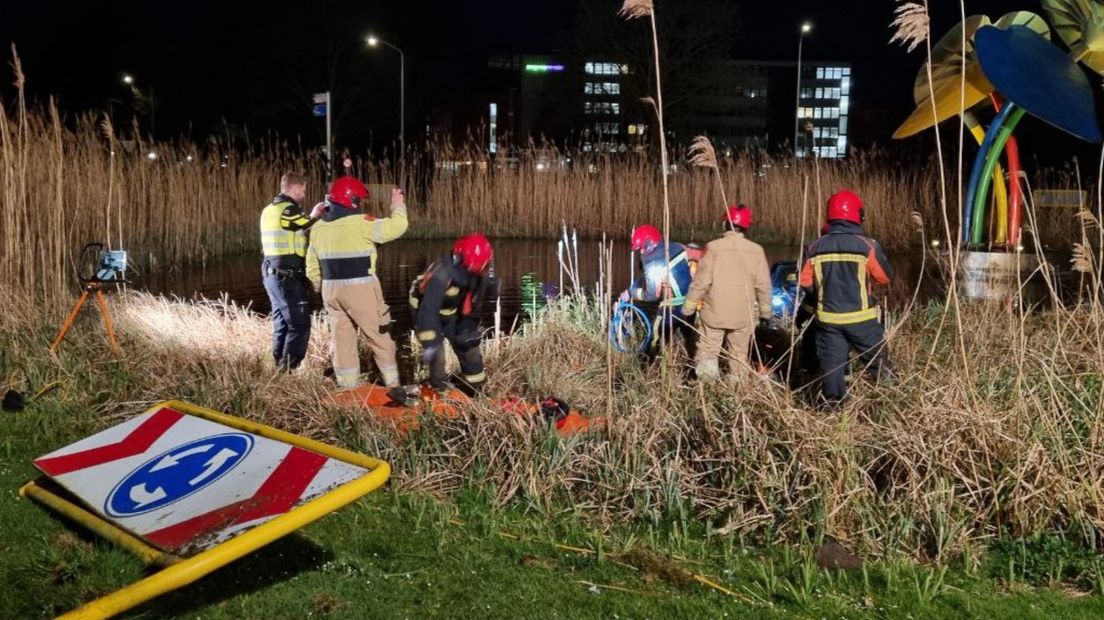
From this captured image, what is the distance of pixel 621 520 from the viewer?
443cm

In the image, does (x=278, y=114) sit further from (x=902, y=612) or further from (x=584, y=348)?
(x=902, y=612)

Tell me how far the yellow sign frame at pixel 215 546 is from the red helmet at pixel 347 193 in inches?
106

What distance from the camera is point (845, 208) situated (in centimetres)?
619

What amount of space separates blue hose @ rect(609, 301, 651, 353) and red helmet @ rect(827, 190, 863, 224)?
1.68 metres

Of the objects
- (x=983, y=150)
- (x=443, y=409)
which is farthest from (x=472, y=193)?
(x=443, y=409)

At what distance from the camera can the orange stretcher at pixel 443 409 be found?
5.19m

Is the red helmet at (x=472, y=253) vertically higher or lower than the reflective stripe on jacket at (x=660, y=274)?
higher

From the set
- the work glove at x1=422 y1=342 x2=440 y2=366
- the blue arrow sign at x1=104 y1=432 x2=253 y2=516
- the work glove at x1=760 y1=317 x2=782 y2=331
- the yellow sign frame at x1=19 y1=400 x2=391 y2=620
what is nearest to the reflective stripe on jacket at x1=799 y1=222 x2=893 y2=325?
the work glove at x1=760 y1=317 x2=782 y2=331

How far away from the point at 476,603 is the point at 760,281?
363 cm

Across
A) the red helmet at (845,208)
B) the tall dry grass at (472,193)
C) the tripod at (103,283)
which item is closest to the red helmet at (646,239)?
the red helmet at (845,208)

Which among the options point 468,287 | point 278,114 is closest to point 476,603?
point 468,287

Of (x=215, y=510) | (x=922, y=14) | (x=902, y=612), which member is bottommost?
(x=902, y=612)

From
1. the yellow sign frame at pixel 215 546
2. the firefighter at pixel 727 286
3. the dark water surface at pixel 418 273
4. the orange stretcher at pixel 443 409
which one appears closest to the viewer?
the yellow sign frame at pixel 215 546

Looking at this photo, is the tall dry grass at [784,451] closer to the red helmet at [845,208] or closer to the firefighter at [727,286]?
the firefighter at [727,286]
